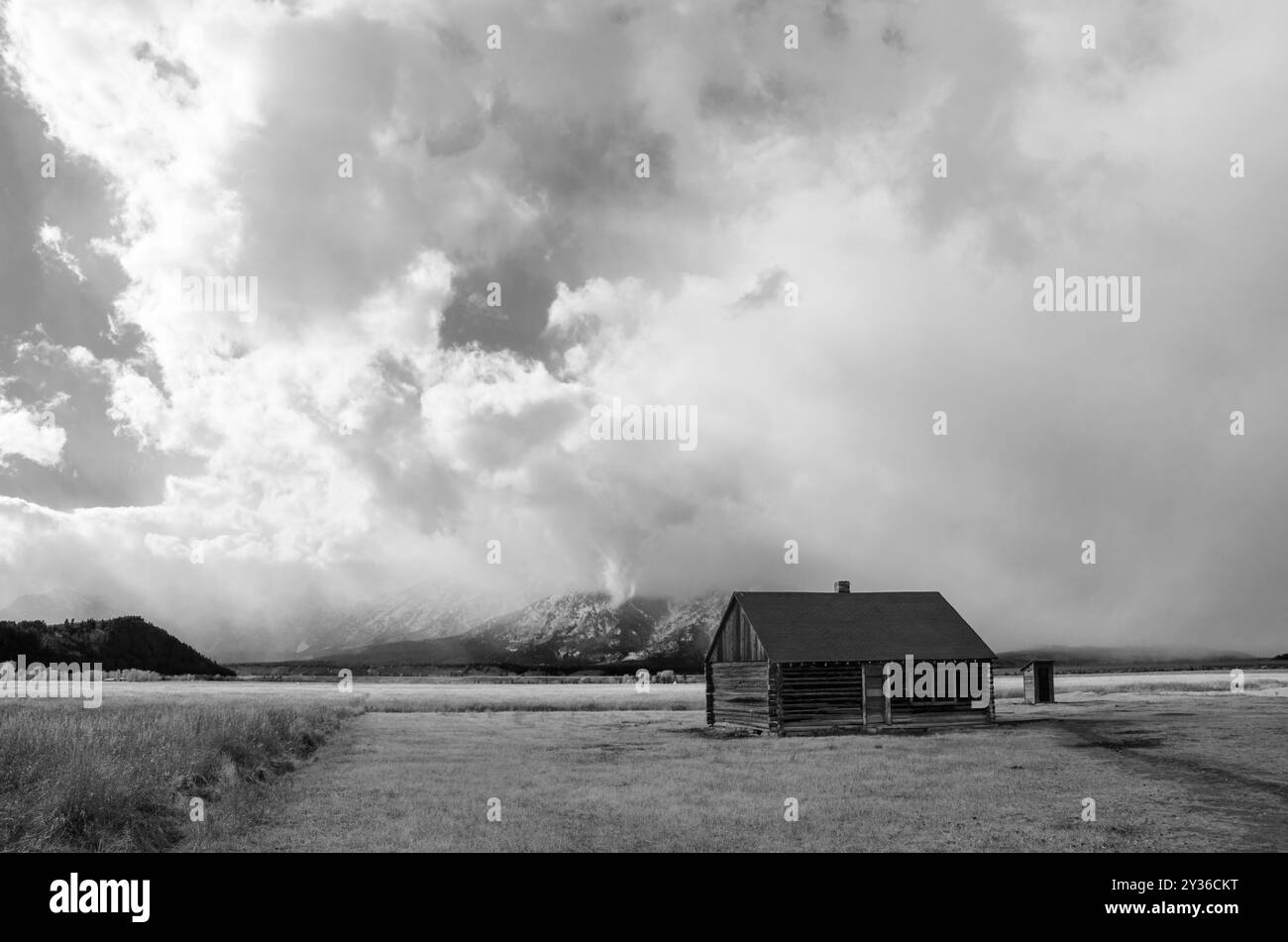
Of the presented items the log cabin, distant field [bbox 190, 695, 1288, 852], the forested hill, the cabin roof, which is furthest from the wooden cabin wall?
the forested hill

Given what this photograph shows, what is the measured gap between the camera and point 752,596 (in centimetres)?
4747

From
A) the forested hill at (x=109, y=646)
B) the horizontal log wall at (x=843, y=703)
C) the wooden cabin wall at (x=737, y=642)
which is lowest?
the forested hill at (x=109, y=646)

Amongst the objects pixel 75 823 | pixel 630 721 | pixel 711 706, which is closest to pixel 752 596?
pixel 711 706

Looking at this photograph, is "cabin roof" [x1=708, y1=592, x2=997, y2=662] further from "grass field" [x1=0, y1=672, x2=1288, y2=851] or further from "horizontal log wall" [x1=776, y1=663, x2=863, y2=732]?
"grass field" [x1=0, y1=672, x2=1288, y2=851]

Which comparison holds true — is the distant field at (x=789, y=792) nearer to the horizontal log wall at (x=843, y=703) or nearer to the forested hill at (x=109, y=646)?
the horizontal log wall at (x=843, y=703)

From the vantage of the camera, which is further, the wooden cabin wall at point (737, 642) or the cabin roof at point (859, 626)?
the wooden cabin wall at point (737, 642)

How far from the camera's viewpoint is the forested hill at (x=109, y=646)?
133m

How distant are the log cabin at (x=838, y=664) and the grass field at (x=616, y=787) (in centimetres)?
416

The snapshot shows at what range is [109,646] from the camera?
148 meters

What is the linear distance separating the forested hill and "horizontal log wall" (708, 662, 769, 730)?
125 m

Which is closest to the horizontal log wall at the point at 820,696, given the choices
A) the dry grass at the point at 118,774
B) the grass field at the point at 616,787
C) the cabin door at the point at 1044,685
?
the grass field at the point at 616,787

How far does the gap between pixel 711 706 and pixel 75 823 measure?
37.3 m
